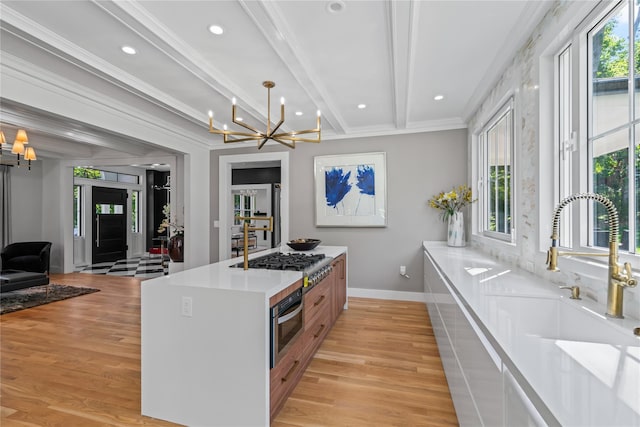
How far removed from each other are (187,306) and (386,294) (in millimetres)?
3236

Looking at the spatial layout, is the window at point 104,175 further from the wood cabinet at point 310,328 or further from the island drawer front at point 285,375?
the island drawer front at point 285,375

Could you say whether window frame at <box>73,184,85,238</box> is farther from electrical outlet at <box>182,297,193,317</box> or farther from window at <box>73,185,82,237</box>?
electrical outlet at <box>182,297,193,317</box>

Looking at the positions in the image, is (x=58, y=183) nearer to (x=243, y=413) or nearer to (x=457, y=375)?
(x=243, y=413)

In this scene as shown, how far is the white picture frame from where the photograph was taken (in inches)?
172

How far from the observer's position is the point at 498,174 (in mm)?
3000

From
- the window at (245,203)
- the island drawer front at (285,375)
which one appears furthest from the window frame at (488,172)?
the window at (245,203)

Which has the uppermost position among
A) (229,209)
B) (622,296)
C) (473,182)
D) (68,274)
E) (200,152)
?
(200,152)

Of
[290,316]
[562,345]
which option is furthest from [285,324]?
[562,345]

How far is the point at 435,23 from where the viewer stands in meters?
2.07

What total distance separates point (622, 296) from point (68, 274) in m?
8.27

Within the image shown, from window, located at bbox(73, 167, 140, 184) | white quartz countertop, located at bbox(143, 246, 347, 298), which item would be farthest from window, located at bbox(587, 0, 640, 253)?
window, located at bbox(73, 167, 140, 184)

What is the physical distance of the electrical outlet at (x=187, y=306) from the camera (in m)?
1.73

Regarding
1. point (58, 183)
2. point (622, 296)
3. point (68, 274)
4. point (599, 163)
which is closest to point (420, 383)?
point (622, 296)

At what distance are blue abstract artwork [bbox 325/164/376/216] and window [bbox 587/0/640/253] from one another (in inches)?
113
